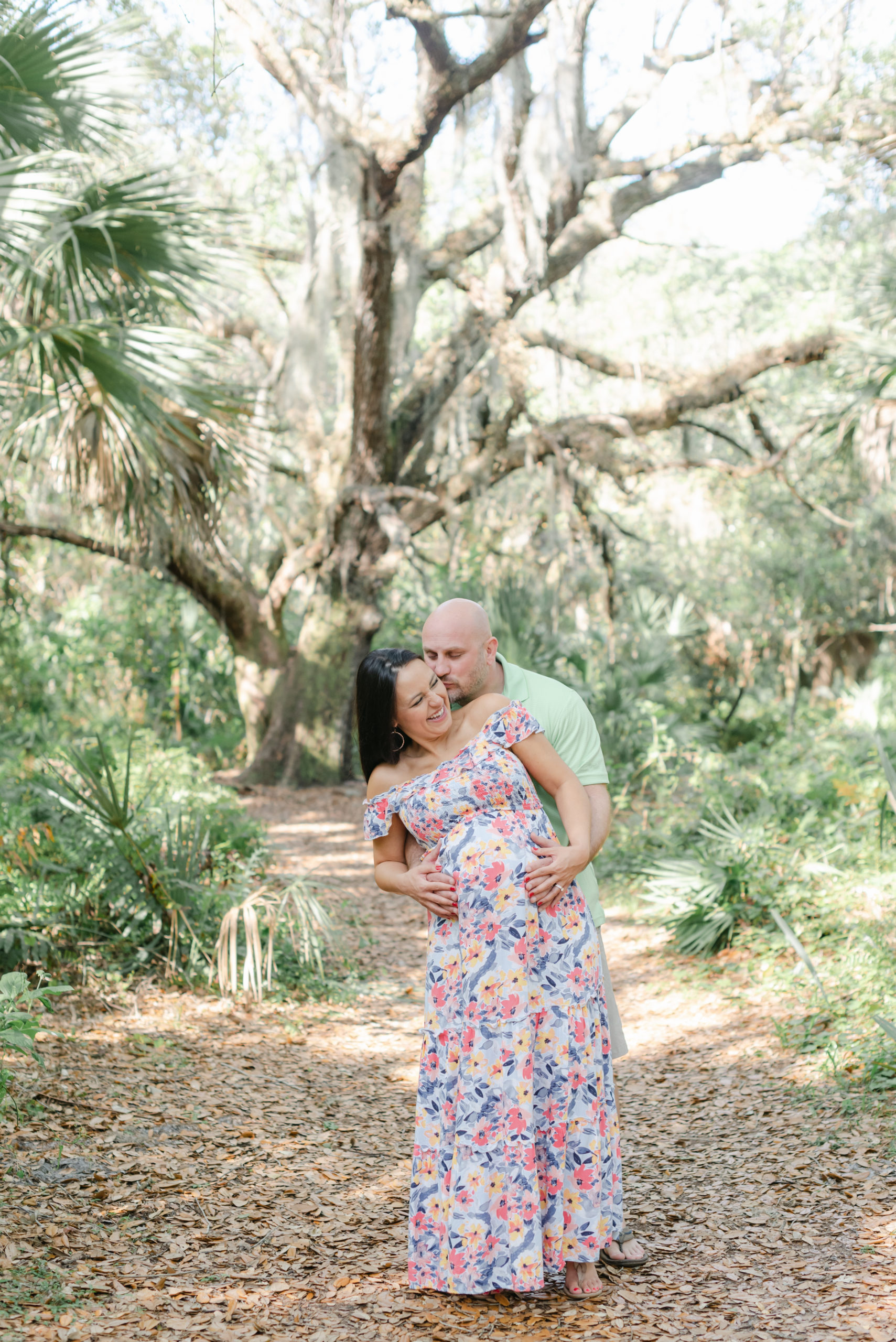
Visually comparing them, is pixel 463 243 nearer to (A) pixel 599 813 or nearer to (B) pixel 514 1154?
(A) pixel 599 813

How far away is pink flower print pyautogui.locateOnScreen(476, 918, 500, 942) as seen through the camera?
2.76m

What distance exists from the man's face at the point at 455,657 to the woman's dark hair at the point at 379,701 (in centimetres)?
5

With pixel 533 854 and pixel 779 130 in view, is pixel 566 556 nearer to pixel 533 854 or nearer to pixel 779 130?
pixel 779 130

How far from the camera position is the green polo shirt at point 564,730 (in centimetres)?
306

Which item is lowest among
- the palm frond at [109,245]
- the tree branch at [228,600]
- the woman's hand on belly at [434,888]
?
the woman's hand on belly at [434,888]

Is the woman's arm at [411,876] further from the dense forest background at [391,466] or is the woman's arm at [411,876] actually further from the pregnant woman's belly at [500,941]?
the dense forest background at [391,466]

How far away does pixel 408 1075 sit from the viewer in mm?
4695

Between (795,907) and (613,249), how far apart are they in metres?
21.8

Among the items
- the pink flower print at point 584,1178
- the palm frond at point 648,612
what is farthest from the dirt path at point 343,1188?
the palm frond at point 648,612

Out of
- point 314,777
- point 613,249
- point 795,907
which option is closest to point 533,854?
point 795,907

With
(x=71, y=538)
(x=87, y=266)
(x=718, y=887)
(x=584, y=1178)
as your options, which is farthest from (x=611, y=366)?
(x=584, y=1178)

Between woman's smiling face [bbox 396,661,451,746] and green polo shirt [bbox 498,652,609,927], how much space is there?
262mm

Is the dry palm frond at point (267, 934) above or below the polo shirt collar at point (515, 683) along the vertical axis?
below

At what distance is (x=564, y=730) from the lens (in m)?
3.07
